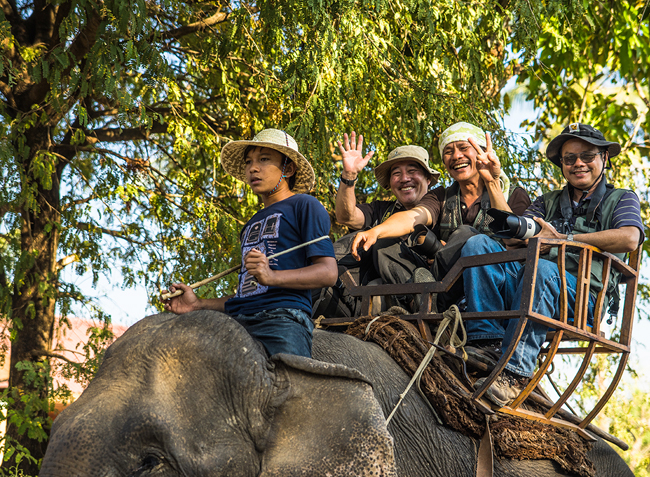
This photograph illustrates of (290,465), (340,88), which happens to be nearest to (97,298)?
(340,88)

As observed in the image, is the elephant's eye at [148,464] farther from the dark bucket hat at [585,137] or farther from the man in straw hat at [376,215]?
the dark bucket hat at [585,137]

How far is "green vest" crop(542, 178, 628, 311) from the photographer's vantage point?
341 cm

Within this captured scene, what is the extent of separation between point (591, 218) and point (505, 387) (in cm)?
107

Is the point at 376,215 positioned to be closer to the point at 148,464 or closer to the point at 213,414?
the point at 213,414

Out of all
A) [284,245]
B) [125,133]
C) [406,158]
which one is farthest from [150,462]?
[125,133]

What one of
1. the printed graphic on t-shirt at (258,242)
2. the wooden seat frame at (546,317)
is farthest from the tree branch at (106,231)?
the printed graphic on t-shirt at (258,242)

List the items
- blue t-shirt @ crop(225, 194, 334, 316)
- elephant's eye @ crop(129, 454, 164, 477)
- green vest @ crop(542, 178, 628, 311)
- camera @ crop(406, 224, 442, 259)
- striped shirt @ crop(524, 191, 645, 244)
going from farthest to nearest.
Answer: camera @ crop(406, 224, 442, 259), green vest @ crop(542, 178, 628, 311), striped shirt @ crop(524, 191, 645, 244), blue t-shirt @ crop(225, 194, 334, 316), elephant's eye @ crop(129, 454, 164, 477)

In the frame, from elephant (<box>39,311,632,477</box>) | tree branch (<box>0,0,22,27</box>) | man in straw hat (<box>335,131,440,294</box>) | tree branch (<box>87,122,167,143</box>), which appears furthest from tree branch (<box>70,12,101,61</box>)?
elephant (<box>39,311,632,477</box>)

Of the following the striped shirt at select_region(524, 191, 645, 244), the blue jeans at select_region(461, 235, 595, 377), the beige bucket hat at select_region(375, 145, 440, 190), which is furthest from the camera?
the beige bucket hat at select_region(375, 145, 440, 190)

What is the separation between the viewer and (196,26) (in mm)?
7141

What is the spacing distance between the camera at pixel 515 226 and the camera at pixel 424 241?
61cm

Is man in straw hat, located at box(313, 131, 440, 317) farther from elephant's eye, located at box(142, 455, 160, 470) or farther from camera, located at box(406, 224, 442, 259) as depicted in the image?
elephant's eye, located at box(142, 455, 160, 470)

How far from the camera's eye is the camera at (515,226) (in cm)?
315

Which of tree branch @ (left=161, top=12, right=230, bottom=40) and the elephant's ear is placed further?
tree branch @ (left=161, top=12, right=230, bottom=40)
